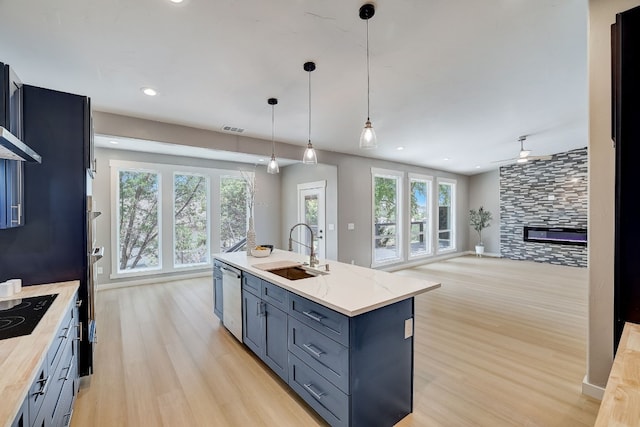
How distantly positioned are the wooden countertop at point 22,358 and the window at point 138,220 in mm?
4254

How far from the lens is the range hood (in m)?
1.29

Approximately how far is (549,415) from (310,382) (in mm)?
1661

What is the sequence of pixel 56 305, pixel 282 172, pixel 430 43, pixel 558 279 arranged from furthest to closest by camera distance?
pixel 282 172, pixel 558 279, pixel 430 43, pixel 56 305

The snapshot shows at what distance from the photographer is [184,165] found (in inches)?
233

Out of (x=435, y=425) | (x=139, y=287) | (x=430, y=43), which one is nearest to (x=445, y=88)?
(x=430, y=43)

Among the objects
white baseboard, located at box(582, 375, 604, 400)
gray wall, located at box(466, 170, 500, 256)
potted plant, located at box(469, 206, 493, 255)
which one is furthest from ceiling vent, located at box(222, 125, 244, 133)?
gray wall, located at box(466, 170, 500, 256)

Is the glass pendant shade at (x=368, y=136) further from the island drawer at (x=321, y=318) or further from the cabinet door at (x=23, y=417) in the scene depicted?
the cabinet door at (x=23, y=417)

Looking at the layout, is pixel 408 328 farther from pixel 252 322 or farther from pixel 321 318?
pixel 252 322

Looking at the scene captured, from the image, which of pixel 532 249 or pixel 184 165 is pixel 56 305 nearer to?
pixel 184 165

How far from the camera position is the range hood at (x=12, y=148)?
4.23 ft

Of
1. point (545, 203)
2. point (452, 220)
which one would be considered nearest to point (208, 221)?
point (452, 220)

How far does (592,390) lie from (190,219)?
6352 mm

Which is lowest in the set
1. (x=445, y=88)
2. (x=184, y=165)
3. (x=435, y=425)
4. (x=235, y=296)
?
(x=435, y=425)

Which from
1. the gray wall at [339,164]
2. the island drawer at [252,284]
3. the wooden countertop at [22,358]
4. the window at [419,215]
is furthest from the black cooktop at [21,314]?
the window at [419,215]
